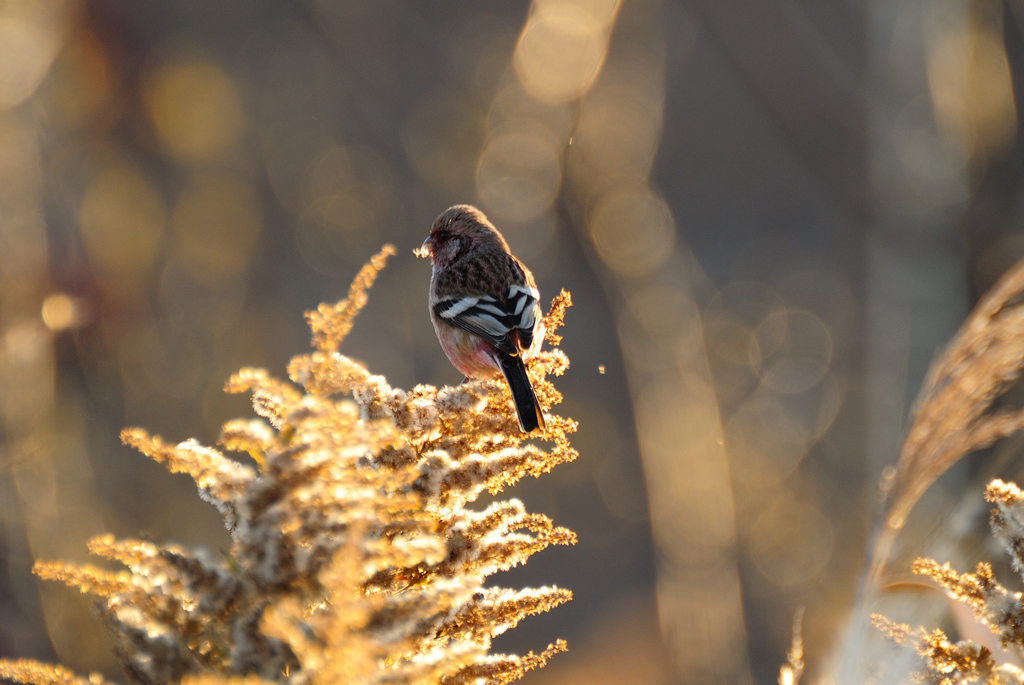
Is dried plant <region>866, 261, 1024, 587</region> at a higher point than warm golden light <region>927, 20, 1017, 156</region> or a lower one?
lower

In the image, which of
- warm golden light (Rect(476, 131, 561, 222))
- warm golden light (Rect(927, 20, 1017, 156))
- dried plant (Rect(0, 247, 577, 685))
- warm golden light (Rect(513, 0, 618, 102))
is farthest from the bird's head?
warm golden light (Rect(927, 20, 1017, 156))

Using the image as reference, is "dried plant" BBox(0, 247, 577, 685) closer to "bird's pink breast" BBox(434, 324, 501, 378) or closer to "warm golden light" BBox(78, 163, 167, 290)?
"bird's pink breast" BBox(434, 324, 501, 378)

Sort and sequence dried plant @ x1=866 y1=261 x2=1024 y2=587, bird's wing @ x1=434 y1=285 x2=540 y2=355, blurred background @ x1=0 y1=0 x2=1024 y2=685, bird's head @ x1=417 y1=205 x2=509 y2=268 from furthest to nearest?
blurred background @ x1=0 y1=0 x2=1024 y2=685 → bird's head @ x1=417 y1=205 x2=509 y2=268 → bird's wing @ x1=434 y1=285 x2=540 y2=355 → dried plant @ x1=866 y1=261 x2=1024 y2=587

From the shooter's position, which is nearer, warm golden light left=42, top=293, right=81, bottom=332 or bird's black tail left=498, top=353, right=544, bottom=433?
bird's black tail left=498, top=353, right=544, bottom=433

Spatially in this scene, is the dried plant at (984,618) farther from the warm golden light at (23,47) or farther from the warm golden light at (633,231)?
the warm golden light at (633,231)

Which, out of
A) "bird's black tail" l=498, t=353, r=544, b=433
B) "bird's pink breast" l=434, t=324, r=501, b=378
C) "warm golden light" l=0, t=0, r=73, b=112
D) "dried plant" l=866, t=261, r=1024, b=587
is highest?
"warm golden light" l=0, t=0, r=73, b=112

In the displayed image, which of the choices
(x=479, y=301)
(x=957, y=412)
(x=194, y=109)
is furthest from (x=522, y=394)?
(x=194, y=109)

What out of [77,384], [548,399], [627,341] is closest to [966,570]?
[548,399]

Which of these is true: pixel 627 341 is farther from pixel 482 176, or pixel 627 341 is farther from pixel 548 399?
pixel 548 399
